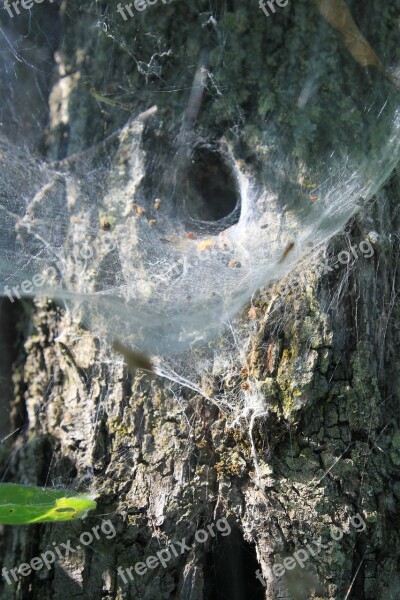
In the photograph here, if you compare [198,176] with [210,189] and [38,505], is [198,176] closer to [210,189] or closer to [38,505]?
[210,189]

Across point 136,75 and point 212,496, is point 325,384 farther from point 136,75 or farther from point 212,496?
point 136,75

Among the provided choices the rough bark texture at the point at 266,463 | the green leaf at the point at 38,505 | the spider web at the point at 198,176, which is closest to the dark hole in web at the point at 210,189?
the spider web at the point at 198,176

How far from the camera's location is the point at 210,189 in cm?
322

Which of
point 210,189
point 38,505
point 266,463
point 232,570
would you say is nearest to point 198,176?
point 210,189

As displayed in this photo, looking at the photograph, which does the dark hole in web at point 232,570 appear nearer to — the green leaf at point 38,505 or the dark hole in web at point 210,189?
the green leaf at point 38,505

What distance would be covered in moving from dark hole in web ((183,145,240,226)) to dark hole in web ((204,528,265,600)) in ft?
4.89

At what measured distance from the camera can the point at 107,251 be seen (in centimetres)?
285

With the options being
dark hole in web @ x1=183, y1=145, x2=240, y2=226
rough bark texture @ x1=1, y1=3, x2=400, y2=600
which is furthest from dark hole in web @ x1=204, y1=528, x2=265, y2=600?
dark hole in web @ x1=183, y1=145, x2=240, y2=226

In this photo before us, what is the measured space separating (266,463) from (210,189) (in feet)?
4.86

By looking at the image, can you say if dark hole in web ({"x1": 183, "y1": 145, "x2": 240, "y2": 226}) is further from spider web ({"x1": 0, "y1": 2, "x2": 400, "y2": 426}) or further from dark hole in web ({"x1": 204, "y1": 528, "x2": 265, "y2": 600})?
→ dark hole in web ({"x1": 204, "y1": 528, "x2": 265, "y2": 600})

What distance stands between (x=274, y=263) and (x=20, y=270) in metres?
1.16

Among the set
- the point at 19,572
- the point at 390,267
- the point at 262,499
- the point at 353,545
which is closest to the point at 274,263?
the point at 390,267

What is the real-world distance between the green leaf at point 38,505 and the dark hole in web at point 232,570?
539 mm

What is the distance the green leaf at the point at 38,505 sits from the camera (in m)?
2.37
